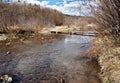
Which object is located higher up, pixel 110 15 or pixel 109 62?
pixel 110 15

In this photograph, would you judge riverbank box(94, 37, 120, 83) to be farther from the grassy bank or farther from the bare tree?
the bare tree

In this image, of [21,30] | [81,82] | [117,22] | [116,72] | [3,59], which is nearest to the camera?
[116,72]

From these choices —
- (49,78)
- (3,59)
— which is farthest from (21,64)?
(49,78)

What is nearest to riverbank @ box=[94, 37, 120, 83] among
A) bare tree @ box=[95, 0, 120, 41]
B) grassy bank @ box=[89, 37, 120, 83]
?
grassy bank @ box=[89, 37, 120, 83]

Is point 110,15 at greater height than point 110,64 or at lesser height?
greater

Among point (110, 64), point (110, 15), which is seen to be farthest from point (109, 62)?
point (110, 15)

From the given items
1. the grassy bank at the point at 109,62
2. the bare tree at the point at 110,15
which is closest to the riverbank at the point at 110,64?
the grassy bank at the point at 109,62

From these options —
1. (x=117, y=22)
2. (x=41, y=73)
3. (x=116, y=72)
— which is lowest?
(x=41, y=73)

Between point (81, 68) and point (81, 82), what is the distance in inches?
101

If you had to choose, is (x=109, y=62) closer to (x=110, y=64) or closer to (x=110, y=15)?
(x=110, y=64)

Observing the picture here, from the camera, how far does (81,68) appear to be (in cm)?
1220

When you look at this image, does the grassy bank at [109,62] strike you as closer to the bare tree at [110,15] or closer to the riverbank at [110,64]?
the riverbank at [110,64]

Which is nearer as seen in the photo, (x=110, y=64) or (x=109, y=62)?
(x=110, y=64)

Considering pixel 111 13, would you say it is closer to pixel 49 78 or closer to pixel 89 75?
pixel 89 75
